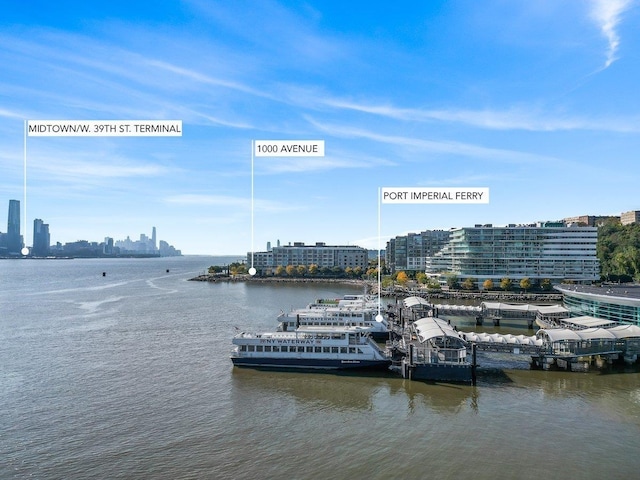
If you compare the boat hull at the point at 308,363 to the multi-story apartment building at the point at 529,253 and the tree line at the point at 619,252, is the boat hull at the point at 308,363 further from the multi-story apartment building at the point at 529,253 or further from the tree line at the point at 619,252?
the tree line at the point at 619,252

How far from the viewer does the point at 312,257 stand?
14462 cm

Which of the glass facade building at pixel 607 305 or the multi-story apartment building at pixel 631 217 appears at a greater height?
the multi-story apartment building at pixel 631 217

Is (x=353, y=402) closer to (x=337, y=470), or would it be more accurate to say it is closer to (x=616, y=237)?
(x=337, y=470)

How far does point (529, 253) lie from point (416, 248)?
51923 millimetres

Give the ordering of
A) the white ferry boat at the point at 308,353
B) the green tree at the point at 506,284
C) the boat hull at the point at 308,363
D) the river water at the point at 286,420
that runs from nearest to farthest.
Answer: the river water at the point at 286,420 → the boat hull at the point at 308,363 → the white ferry boat at the point at 308,353 → the green tree at the point at 506,284

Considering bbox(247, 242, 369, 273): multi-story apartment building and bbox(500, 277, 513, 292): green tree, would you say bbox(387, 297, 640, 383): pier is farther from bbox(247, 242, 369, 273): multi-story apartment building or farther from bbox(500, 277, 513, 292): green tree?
bbox(247, 242, 369, 273): multi-story apartment building

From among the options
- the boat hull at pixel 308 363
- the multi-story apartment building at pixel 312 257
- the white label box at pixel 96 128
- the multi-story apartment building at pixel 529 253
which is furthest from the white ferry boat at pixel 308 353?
the multi-story apartment building at pixel 312 257

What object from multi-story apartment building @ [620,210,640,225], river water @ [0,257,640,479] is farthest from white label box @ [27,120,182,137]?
multi-story apartment building @ [620,210,640,225]

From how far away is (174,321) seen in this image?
52.1 meters

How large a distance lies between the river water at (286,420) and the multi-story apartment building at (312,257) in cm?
10490

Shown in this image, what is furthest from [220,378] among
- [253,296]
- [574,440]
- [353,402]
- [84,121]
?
[253,296]

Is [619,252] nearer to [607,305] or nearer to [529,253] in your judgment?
[529,253]

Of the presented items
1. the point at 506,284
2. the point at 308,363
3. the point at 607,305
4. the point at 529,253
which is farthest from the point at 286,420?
the point at 529,253

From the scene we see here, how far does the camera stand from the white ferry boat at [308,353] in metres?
32.0
